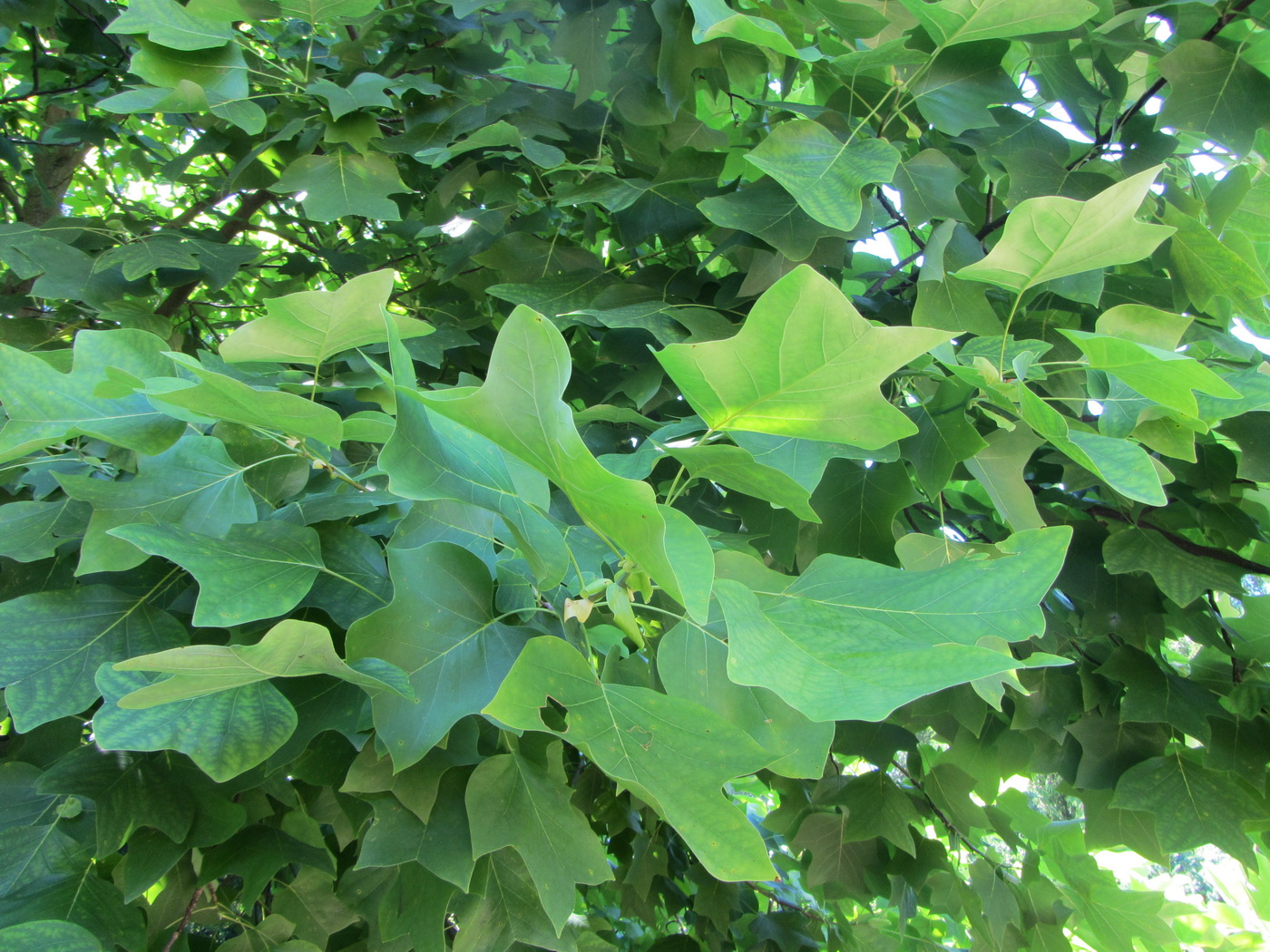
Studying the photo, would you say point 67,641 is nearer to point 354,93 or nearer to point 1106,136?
point 354,93

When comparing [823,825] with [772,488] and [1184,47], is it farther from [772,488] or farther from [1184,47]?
[1184,47]

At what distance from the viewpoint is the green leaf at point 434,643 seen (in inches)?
25.0

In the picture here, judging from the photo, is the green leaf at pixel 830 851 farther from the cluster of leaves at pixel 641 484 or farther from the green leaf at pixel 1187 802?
the green leaf at pixel 1187 802

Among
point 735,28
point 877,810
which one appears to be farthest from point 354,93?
point 877,810

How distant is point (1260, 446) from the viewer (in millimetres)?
1130

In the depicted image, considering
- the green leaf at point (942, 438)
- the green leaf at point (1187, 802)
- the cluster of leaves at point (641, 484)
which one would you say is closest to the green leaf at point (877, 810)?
the cluster of leaves at point (641, 484)

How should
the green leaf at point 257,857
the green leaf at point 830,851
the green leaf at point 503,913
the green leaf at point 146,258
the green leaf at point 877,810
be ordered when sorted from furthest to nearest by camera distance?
the green leaf at point 830,851 < the green leaf at point 877,810 < the green leaf at point 146,258 < the green leaf at point 257,857 < the green leaf at point 503,913

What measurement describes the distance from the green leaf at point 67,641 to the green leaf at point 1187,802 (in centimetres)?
146

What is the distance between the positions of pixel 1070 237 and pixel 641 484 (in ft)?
1.51

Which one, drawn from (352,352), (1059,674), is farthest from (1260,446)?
(352,352)

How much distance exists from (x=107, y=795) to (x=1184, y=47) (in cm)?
159

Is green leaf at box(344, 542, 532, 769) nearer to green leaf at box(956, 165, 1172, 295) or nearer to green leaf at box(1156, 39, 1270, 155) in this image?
green leaf at box(956, 165, 1172, 295)

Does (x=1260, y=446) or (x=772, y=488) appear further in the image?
(x=1260, y=446)

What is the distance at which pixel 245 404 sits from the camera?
0.59 m
